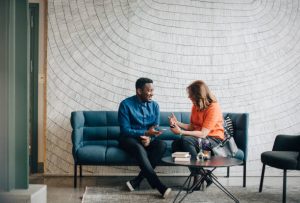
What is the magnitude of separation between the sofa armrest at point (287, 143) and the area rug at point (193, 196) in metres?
0.45

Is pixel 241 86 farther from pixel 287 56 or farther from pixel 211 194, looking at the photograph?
pixel 211 194

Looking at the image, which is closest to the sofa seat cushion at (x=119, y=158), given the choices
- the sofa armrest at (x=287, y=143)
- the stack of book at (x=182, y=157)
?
the stack of book at (x=182, y=157)

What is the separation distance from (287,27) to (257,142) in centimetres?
155

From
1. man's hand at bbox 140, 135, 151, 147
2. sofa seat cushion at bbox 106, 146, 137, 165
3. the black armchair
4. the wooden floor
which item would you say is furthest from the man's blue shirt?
the black armchair

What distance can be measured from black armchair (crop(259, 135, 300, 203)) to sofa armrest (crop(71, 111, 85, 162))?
6.54ft

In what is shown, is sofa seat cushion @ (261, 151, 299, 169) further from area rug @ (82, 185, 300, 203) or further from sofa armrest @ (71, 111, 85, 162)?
sofa armrest @ (71, 111, 85, 162)

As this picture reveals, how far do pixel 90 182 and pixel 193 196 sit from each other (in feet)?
4.58

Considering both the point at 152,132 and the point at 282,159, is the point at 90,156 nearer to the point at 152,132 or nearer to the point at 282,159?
the point at 152,132

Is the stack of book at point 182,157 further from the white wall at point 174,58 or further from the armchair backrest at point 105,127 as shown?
the white wall at point 174,58

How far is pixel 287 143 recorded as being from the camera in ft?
16.8

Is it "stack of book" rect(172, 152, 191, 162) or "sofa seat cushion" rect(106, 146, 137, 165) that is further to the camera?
"sofa seat cushion" rect(106, 146, 137, 165)

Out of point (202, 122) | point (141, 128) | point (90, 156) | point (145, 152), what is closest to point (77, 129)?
point (90, 156)

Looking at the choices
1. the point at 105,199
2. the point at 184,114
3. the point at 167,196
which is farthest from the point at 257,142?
the point at 105,199

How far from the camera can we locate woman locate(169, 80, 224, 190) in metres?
4.86
